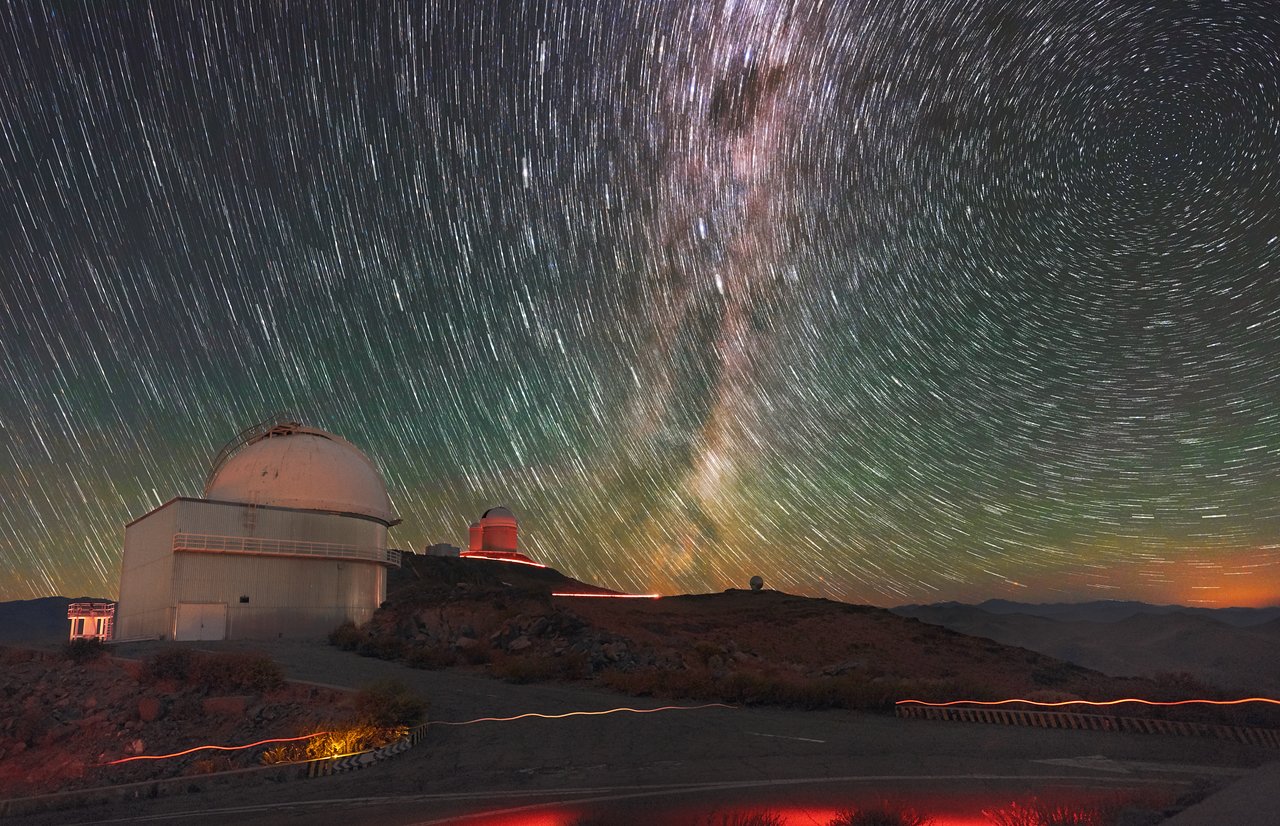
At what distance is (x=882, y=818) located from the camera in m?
6.80

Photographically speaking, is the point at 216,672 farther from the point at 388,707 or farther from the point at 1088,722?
the point at 1088,722

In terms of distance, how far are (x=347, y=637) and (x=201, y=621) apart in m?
4.99

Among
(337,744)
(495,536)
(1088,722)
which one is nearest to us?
Result: (337,744)

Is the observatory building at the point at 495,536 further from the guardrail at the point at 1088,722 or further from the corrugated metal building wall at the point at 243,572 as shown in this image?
the guardrail at the point at 1088,722

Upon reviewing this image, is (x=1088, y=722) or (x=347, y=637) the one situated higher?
(x=347, y=637)

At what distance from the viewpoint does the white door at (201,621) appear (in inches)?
1116

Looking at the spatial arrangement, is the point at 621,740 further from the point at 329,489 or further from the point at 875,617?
the point at 875,617

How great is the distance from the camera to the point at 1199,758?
36.2 feet

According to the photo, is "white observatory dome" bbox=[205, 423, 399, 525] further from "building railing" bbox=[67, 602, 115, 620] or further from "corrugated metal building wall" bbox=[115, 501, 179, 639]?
"building railing" bbox=[67, 602, 115, 620]

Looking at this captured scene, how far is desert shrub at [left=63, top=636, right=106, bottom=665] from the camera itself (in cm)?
2131

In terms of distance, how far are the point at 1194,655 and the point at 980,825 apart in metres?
61.7

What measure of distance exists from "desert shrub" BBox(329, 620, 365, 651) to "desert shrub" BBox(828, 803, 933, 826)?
79.6 feet

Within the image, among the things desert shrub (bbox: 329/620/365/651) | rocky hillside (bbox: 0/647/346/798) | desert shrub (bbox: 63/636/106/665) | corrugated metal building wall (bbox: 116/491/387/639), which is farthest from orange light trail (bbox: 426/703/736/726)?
corrugated metal building wall (bbox: 116/491/387/639)

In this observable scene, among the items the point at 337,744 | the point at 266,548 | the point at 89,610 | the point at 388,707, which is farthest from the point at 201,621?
the point at 337,744
